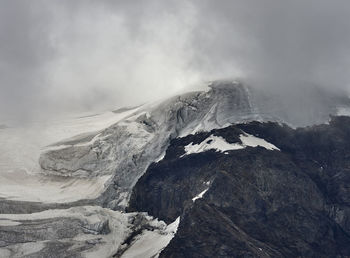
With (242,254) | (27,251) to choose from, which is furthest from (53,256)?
(242,254)

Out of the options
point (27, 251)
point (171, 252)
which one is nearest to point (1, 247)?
point (27, 251)

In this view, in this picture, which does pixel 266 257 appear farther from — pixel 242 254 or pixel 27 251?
pixel 27 251

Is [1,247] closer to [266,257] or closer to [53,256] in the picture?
[53,256]

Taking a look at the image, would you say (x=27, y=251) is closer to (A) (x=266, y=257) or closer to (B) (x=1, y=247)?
(B) (x=1, y=247)

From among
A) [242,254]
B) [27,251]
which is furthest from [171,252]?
[27,251]

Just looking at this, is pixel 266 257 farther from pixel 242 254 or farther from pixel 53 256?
pixel 53 256

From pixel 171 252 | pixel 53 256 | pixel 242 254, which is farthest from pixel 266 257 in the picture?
pixel 53 256
